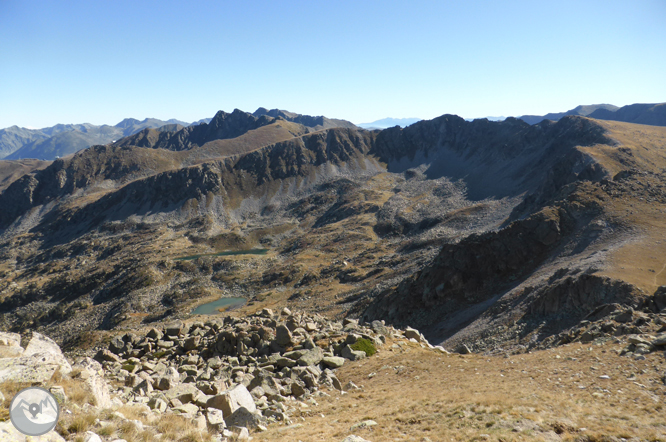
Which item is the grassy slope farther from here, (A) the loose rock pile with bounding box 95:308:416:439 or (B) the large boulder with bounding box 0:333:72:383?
(B) the large boulder with bounding box 0:333:72:383

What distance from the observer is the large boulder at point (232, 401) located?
14.5 m

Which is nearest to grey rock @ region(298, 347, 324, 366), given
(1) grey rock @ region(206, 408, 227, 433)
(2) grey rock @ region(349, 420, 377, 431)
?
(2) grey rock @ region(349, 420, 377, 431)

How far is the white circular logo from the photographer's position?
8.06 m

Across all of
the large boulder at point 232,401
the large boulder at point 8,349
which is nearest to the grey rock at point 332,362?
the large boulder at point 232,401

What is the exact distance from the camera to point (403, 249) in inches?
4058

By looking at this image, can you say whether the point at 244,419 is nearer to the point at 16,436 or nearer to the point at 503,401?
the point at 16,436

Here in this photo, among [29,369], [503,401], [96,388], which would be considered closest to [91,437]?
[96,388]

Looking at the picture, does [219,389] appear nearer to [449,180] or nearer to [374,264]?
[374,264]

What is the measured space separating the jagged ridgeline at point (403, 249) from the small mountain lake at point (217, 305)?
3.52 meters

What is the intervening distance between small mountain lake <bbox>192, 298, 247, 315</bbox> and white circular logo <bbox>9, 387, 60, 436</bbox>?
84.0 metres

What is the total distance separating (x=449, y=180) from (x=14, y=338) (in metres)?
191

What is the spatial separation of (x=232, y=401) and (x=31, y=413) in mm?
7855

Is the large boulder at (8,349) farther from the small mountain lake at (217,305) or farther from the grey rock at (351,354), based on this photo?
the small mountain lake at (217,305)

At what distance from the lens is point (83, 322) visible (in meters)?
94.8
